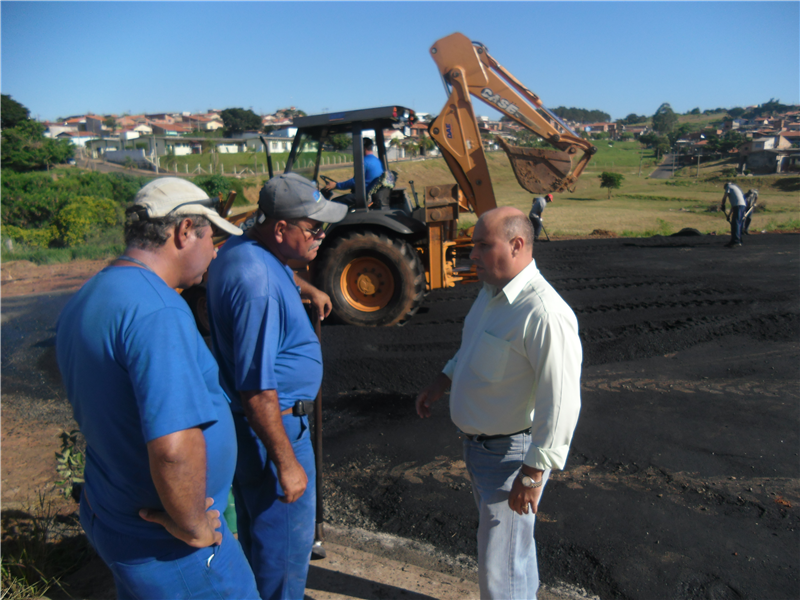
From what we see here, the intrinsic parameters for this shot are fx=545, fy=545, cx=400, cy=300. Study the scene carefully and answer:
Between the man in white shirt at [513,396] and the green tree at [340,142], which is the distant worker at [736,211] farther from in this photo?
the man in white shirt at [513,396]

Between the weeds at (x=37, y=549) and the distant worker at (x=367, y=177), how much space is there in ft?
15.4

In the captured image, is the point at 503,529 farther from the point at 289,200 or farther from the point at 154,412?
the point at 289,200

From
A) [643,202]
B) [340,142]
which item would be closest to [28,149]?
[643,202]

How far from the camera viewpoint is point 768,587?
100 inches

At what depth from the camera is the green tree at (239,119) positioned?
3634 inches

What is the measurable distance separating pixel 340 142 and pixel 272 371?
19.0 feet

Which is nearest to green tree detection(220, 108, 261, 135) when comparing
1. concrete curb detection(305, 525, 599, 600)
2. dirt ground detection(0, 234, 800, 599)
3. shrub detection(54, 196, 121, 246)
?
shrub detection(54, 196, 121, 246)

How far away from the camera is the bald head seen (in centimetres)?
207

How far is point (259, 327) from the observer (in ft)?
6.30

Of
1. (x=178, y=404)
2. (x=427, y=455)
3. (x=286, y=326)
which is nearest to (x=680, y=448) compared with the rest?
(x=427, y=455)

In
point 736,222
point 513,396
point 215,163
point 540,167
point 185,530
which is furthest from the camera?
point 215,163

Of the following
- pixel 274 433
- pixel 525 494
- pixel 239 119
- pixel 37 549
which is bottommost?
pixel 37 549

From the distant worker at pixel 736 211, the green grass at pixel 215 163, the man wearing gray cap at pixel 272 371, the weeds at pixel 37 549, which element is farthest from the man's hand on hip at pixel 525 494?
the green grass at pixel 215 163

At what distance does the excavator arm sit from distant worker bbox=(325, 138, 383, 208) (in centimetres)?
95
